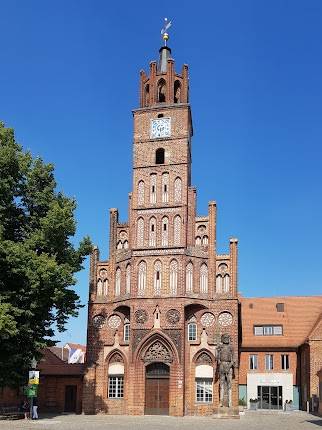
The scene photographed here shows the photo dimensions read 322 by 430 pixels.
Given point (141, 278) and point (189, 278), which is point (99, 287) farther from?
point (189, 278)

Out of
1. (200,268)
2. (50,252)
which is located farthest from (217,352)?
(50,252)

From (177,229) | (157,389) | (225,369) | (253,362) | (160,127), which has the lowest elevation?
(157,389)

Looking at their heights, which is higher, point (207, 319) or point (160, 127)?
point (160, 127)

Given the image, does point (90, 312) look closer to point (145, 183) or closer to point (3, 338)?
point (145, 183)

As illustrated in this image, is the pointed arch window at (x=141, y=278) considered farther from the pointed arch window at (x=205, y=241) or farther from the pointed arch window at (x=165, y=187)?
the pointed arch window at (x=165, y=187)

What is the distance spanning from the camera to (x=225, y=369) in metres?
40.3

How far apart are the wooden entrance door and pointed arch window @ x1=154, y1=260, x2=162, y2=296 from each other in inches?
398

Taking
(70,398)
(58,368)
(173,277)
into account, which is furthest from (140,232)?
(70,398)

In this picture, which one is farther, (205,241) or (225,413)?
(205,241)

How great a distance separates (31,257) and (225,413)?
16.7 meters

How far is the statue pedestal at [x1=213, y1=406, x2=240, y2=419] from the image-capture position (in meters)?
38.7

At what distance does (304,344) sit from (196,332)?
10.3 metres

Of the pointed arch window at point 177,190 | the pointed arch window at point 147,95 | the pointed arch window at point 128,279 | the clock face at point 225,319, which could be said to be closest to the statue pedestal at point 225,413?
the clock face at point 225,319

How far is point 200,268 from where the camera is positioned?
44.2 metres
